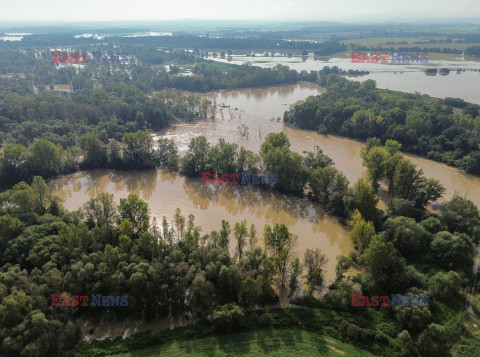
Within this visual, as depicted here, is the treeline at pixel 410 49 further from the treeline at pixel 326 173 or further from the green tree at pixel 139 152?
the green tree at pixel 139 152

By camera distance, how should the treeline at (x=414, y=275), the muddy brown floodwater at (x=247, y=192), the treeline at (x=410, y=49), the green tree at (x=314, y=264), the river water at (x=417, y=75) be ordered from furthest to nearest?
the treeline at (x=410, y=49), the river water at (x=417, y=75), the muddy brown floodwater at (x=247, y=192), the green tree at (x=314, y=264), the treeline at (x=414, y=275)

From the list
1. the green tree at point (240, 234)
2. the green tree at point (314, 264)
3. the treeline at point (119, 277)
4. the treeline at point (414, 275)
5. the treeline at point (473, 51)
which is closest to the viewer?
the treeline at point (119, 277)

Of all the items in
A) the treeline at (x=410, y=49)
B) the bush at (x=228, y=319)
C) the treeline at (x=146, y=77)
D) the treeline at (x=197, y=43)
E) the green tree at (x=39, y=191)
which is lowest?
the bush at (x=228, y=319)

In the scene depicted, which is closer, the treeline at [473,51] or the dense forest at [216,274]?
the dense forest at [216,274]

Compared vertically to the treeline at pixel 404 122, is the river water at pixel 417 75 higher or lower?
higher

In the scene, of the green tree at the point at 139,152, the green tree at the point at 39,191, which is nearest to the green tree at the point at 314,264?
the green tree at the point at 39,191

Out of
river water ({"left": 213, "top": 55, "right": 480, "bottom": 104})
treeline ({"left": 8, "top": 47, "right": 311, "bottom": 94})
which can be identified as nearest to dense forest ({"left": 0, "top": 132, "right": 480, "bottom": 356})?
treeline ({"left": 8, "top": 47, "right": 311, "bottom": 94})

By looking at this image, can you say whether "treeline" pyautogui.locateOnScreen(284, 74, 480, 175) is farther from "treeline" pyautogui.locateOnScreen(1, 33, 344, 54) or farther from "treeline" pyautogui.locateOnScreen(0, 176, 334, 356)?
"treeline" pyautogui.locateOnScreen(1, 33, 344, 54)
